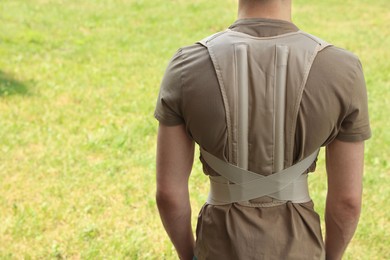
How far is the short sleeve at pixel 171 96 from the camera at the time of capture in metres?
1.99

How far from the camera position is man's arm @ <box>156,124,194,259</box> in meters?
2.12

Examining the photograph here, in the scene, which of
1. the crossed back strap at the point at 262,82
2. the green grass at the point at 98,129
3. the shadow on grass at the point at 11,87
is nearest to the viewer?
the crossed back strap at the point at 262,82

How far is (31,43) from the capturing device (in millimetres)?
11812

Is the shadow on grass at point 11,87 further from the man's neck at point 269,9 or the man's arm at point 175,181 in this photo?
the man's neck at point 269,9

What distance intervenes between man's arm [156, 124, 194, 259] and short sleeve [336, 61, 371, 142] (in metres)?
0.51

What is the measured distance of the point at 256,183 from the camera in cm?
207

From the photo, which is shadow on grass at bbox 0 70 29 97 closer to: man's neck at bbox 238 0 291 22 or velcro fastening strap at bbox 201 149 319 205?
velcro fastening strap at bbox 201 149 319 205

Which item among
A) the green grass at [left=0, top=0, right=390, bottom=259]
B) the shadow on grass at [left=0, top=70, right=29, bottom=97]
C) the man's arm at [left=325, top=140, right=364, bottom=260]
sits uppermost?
the man's arm at [left=325, top=140, right=364, bottom=260]

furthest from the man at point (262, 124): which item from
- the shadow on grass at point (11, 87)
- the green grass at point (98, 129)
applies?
the shadow on grass at point (11, 87)

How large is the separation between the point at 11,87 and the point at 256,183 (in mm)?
7508

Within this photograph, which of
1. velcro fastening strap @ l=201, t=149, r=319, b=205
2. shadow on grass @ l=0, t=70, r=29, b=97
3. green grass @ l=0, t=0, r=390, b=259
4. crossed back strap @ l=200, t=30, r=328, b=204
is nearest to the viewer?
crossed back strap @ l=200, t=30, r=328, b=204

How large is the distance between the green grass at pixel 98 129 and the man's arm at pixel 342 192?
2.84 m

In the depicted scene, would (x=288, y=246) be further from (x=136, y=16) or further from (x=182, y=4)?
(x=182, y=4)

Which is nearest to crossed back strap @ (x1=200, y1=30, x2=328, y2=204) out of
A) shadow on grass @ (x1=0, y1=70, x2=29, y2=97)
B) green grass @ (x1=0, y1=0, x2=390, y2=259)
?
green grass @ (x1=0, y1=0, x2=390, y2=259)
